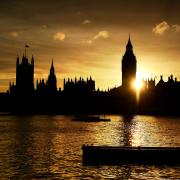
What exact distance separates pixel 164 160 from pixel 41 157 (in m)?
18.9

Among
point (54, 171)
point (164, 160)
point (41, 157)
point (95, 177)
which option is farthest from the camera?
point (41, 157)

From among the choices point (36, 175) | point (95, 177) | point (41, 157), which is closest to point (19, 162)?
point (41, 157)

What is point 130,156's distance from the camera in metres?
63.8

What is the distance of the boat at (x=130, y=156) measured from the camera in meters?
62.6

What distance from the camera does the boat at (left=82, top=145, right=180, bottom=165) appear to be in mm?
62594

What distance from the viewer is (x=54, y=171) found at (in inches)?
2250

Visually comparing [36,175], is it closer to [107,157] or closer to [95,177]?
[95,177]

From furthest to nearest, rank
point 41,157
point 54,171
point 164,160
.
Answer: point 41,157
point 164,160
point 54,171

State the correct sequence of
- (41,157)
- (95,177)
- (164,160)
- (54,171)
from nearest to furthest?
(95,177) < (54,171) < (164,160) < (41,157)

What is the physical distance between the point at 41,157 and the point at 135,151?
49.1 ft

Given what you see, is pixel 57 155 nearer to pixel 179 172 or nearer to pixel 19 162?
pixel 19 162

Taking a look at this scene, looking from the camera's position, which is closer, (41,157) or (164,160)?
(164,160)

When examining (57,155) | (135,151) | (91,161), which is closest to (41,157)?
(57,155)

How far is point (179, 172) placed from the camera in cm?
5606
